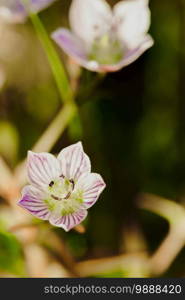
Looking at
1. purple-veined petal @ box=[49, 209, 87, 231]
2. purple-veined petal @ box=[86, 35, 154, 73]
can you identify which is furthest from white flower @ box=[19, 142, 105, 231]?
purple-veined petal @ box=[86, 35, 154, 73]

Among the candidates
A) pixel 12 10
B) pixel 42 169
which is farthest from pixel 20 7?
pixel 42 169

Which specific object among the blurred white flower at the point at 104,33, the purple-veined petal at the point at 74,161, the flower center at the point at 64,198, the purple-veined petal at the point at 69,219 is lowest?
the purple-veined petal at the point at 69,219

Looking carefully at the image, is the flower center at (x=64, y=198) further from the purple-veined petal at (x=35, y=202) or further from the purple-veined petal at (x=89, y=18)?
the purple-veined petal at (x=89, y=18)

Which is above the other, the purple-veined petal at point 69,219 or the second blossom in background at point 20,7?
the second blossom in background at point 20,7

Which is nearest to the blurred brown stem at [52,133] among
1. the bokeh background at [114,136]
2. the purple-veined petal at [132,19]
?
the bokeh background at [114,136]

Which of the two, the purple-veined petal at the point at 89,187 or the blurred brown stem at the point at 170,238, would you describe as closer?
the purple-veined petal at the point at 89,187

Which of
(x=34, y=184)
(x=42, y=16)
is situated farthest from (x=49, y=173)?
(x=42, y=16)

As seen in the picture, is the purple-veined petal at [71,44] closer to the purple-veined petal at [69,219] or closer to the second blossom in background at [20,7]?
the second blossom in background at [20,7]

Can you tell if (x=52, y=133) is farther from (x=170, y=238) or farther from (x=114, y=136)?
(x=170, y=238)
